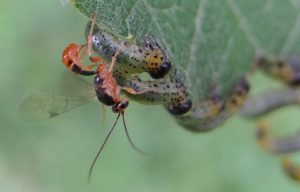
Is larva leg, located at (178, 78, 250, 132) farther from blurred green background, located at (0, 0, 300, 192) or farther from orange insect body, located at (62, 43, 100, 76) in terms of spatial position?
blurred green background, located at (0, 0, 300, 192)

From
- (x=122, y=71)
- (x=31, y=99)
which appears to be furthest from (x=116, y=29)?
(x=31, y=99)

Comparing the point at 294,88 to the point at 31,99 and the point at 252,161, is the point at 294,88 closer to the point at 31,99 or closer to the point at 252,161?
the point at 31,99

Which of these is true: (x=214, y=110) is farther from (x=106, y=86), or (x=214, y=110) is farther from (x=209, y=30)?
(x=106, y=86)

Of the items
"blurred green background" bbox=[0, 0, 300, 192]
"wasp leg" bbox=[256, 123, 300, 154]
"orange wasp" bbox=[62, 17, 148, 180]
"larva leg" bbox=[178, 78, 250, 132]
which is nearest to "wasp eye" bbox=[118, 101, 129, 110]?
"orange wasp" bbox=[62, 17, 148, 180]

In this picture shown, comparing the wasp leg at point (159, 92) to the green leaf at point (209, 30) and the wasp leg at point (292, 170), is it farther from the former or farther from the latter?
the wasp leg at point (292, 170)

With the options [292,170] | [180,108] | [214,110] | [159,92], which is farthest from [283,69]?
[159,92]

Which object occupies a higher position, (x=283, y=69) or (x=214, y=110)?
(x=214, y=110)
